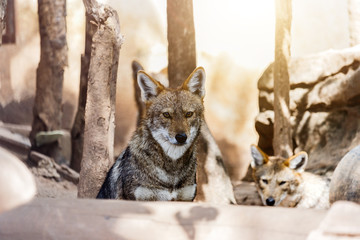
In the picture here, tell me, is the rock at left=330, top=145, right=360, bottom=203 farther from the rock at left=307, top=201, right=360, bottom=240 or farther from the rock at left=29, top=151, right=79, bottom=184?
the rock at left=29, top=151, right=79, bottom=184

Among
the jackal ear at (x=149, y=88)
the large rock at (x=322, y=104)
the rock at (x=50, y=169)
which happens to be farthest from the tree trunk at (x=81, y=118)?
the jackal ear at (x=149, y=88)

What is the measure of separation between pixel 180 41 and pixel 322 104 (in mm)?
2591

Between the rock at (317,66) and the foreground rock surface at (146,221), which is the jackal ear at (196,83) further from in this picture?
the rock at (317,66)

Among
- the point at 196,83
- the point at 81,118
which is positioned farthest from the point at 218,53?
the point at 196,83

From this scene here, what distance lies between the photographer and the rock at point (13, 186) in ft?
8.57

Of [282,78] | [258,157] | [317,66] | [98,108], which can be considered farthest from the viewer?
[317,66]

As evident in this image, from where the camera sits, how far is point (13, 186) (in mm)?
2641

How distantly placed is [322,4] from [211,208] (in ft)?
25.8

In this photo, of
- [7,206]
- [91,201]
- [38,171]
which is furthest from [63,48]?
[7,206]

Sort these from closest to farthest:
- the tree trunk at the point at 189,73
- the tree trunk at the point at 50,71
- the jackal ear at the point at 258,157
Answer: the jackal ear at the point at 258,157
the tree trunk at the point at 189,73
the tree trunk at the point at 50,71

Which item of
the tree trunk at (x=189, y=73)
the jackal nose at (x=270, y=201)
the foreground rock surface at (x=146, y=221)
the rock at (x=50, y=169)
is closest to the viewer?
the foreground rock surface at (x=146, y=221)

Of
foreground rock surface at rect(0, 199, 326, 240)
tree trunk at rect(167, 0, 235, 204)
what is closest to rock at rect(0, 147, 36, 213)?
foreground rock surface at rect(0, 199, 326, 240)

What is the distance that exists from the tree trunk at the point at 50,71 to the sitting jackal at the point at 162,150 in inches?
203

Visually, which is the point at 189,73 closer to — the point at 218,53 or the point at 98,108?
the point at 98,108
